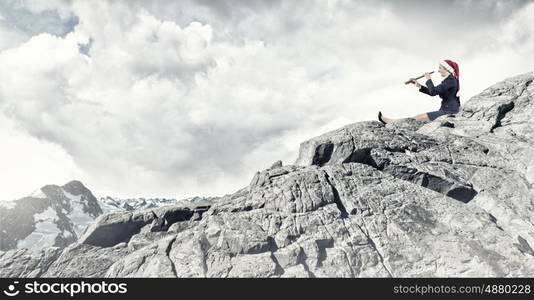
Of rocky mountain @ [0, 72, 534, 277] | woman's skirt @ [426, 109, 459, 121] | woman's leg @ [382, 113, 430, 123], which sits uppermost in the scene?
woman's leg @ [382, 113, 430, 123]

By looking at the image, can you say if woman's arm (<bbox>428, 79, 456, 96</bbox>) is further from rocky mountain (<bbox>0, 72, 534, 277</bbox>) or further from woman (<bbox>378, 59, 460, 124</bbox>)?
rocky mountain (<bbox>0, 72, 534, 277</bbox>)

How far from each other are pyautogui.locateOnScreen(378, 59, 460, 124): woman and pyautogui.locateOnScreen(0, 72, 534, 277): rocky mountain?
3.54 ft

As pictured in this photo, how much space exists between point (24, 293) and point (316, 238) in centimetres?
1350

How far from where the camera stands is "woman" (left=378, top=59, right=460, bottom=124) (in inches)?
1039

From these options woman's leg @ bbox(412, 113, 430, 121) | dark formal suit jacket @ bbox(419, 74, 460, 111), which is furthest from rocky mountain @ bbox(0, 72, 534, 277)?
woman's leg @ bbox(412, 113, 430, 121)

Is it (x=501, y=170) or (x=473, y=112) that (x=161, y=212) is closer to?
(x=501, y=170)

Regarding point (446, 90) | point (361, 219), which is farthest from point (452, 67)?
point (361, 219)

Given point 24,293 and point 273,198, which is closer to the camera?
point 24,293

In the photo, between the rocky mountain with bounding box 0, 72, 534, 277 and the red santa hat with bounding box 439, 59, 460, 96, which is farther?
the red santa hat with bounding box 439, 59, 460, 96

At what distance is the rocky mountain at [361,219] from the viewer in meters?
18.8

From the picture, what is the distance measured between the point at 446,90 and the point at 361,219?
13138 mm

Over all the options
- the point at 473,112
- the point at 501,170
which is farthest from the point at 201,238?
the point at 473,112

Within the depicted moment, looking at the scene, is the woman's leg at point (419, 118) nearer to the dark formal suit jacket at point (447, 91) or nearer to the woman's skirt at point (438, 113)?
the woman's skirt at point (438, 113)

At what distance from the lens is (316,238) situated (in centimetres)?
1980
